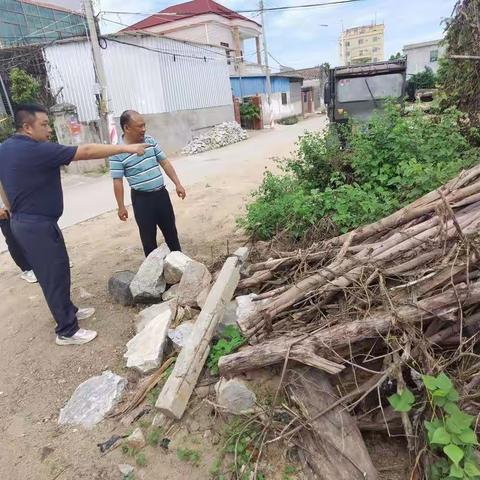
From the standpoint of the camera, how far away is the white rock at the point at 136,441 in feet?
7.37

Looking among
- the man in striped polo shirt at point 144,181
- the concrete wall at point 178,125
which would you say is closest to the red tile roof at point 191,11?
the concrete wall at point 178,125

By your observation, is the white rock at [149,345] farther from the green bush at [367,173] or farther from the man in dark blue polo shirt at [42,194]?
the green bush at [367,173]

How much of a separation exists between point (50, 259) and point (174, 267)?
3.22 ft

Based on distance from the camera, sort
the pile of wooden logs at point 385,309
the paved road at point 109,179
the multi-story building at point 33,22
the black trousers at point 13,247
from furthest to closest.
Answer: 1. the multi-story building at point 33,22
2. the paved road at point 109,179
3. the black trousers at point 13,247
4. the pile of wooden logs at point 385,309

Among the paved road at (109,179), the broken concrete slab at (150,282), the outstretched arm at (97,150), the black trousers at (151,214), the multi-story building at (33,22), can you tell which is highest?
the multi-story building at (33,22)

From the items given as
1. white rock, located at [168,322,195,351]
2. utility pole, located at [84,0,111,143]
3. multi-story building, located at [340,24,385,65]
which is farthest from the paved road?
multi-story building, located at [340,24,385,65]

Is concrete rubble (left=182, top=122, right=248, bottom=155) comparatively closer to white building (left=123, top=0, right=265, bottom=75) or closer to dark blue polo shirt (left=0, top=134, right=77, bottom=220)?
white building (left=123, top=0, right=265, bottom=75)

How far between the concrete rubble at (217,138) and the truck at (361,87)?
842 centimetres

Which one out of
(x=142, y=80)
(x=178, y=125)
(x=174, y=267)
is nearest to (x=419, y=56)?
(x=178, y=125)

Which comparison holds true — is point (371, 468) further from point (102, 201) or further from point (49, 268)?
point (102, 201)

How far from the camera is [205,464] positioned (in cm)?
210

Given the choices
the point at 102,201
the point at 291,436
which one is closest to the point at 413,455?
the point at 291,436

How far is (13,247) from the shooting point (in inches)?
179

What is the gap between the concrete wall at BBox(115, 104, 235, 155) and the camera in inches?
593
